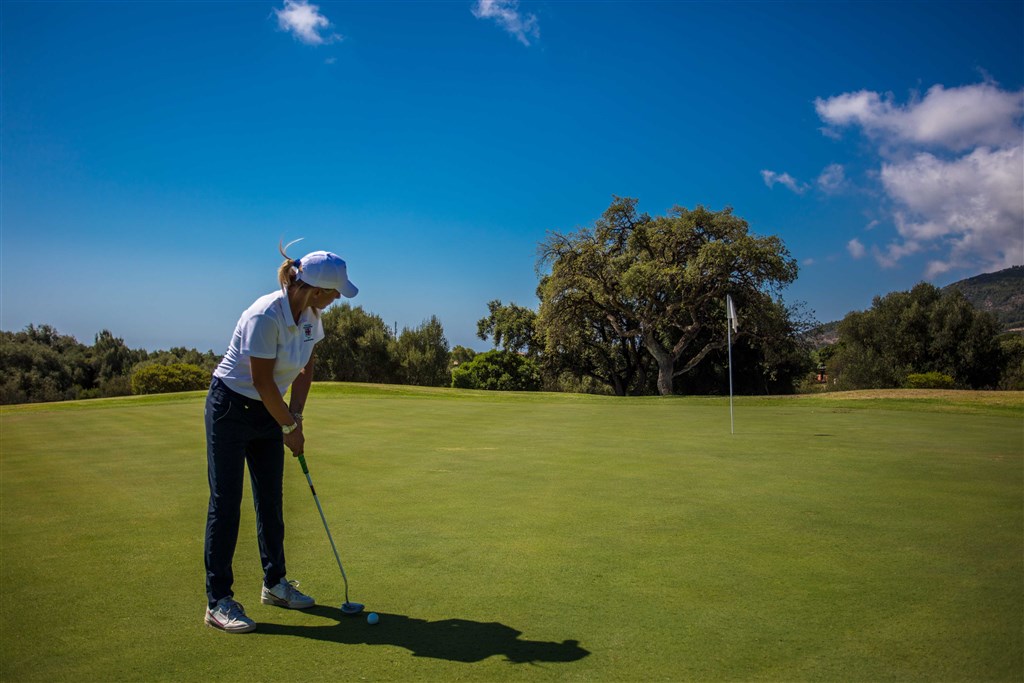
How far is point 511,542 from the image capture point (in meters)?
5.32

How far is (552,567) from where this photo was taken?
477 cm

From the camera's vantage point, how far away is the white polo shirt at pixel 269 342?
417cm

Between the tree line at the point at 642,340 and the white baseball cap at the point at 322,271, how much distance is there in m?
30.0

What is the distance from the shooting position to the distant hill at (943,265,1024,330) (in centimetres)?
6255

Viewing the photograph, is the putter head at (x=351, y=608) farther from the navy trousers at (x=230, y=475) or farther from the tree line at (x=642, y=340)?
the tree line at (x=642, y=340)

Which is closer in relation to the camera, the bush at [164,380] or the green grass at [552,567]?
the green grass at [552,567]

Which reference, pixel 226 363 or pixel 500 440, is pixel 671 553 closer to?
pixel 226 363

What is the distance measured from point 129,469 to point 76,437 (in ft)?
17.6

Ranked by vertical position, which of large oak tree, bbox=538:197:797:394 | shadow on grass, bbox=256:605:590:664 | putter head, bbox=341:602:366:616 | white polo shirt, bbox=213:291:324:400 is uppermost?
large oak tree, bbox=538:197:797:394

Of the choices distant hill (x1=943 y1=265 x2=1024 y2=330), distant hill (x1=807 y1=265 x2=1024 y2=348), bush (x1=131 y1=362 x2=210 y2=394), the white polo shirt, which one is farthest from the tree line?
the white polo shirt

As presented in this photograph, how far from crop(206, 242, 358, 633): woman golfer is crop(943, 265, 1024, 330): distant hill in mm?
68814

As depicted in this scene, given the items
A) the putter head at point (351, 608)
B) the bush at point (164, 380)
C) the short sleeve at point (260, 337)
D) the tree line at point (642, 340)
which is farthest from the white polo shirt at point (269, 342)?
the bush at point (164, 380)

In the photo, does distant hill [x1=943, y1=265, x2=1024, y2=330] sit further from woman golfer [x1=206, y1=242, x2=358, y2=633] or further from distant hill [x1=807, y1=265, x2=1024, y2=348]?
woman golfer [x1=206, y1=242, x2=358, y2=633]

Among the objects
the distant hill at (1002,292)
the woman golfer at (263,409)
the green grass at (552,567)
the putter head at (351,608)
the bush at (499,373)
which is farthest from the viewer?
the distant hill at (1002,292)
